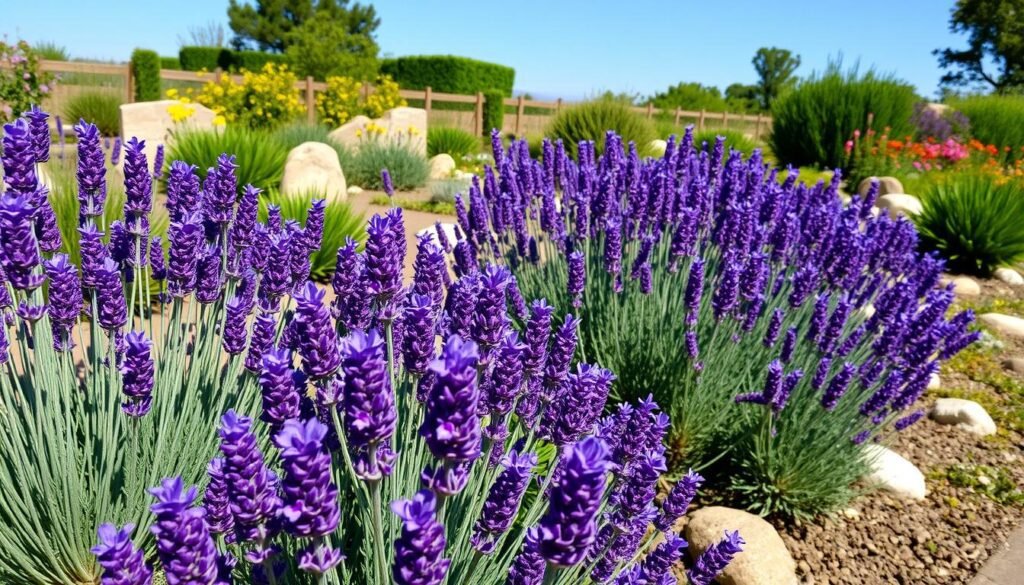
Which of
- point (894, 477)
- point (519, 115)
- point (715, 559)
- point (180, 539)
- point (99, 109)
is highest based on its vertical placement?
point (519, 115)

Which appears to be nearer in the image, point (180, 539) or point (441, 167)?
point (180, 539)

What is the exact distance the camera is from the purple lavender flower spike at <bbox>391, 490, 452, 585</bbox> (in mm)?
925

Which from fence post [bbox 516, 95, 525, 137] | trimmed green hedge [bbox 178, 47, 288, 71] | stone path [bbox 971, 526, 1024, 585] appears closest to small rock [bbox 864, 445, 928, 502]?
stone path [bbox 971, 526, 1024, 585]

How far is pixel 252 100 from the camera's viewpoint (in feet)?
46.2

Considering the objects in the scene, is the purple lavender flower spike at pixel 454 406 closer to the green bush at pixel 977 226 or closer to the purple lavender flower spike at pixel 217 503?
the purple lavender flower spike at pixel 217 503

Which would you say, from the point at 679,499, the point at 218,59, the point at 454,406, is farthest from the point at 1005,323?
the point at 218,59

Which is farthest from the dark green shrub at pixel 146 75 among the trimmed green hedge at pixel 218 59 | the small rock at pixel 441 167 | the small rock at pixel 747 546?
the small rock at pixel 747 546

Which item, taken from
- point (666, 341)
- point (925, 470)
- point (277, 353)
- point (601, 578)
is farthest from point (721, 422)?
point (277, 353)

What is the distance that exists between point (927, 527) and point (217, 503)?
3.51 meters

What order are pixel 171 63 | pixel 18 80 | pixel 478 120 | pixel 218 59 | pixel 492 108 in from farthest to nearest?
pixel 171 63
pixel 218 59
pixel 478 120
pixel 492 108
pixel 18 80

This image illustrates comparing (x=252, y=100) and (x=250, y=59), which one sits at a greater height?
(x=250, y=59)

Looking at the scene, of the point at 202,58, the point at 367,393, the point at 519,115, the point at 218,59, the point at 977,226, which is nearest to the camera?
the point at 367,393

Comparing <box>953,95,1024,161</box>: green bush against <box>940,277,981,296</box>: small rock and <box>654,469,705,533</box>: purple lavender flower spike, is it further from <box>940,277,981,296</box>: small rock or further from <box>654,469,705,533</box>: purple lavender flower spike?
<box>654,469,705,533</box>: purple lavender flower spike

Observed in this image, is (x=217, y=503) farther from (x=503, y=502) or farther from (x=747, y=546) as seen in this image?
(x=747, y=546)
